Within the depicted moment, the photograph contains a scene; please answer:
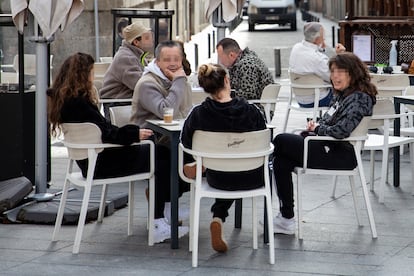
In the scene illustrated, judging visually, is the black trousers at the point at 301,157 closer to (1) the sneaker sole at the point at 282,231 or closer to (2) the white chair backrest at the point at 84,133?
(1) the sneaker sole at the point at 282,231

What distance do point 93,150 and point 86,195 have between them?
320 mm

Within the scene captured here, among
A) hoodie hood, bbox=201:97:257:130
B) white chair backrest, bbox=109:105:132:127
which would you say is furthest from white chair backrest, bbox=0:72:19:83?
hoodie hood, bbox=201:97:257:130

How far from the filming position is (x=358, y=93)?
8047mm

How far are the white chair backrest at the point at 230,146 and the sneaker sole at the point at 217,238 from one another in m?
0.46

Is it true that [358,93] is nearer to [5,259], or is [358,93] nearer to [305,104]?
[5,259]

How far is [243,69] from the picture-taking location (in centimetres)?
1049

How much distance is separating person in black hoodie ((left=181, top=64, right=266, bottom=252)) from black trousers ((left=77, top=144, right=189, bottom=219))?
48cm

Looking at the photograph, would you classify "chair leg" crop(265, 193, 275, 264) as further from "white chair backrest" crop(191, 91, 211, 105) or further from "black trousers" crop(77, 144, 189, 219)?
"white chair backrest" crop(191, 91, 211, 105)

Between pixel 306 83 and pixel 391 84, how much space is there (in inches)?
52.3

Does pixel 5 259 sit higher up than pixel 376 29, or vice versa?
pixel 376 29

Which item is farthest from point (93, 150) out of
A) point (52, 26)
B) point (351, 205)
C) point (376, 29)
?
point (376, 29)

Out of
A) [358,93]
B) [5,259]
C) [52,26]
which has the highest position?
[52,26]

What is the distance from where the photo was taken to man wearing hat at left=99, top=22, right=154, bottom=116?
1039 cm

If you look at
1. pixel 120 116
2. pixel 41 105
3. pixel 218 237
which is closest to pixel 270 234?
pixel 218 237
